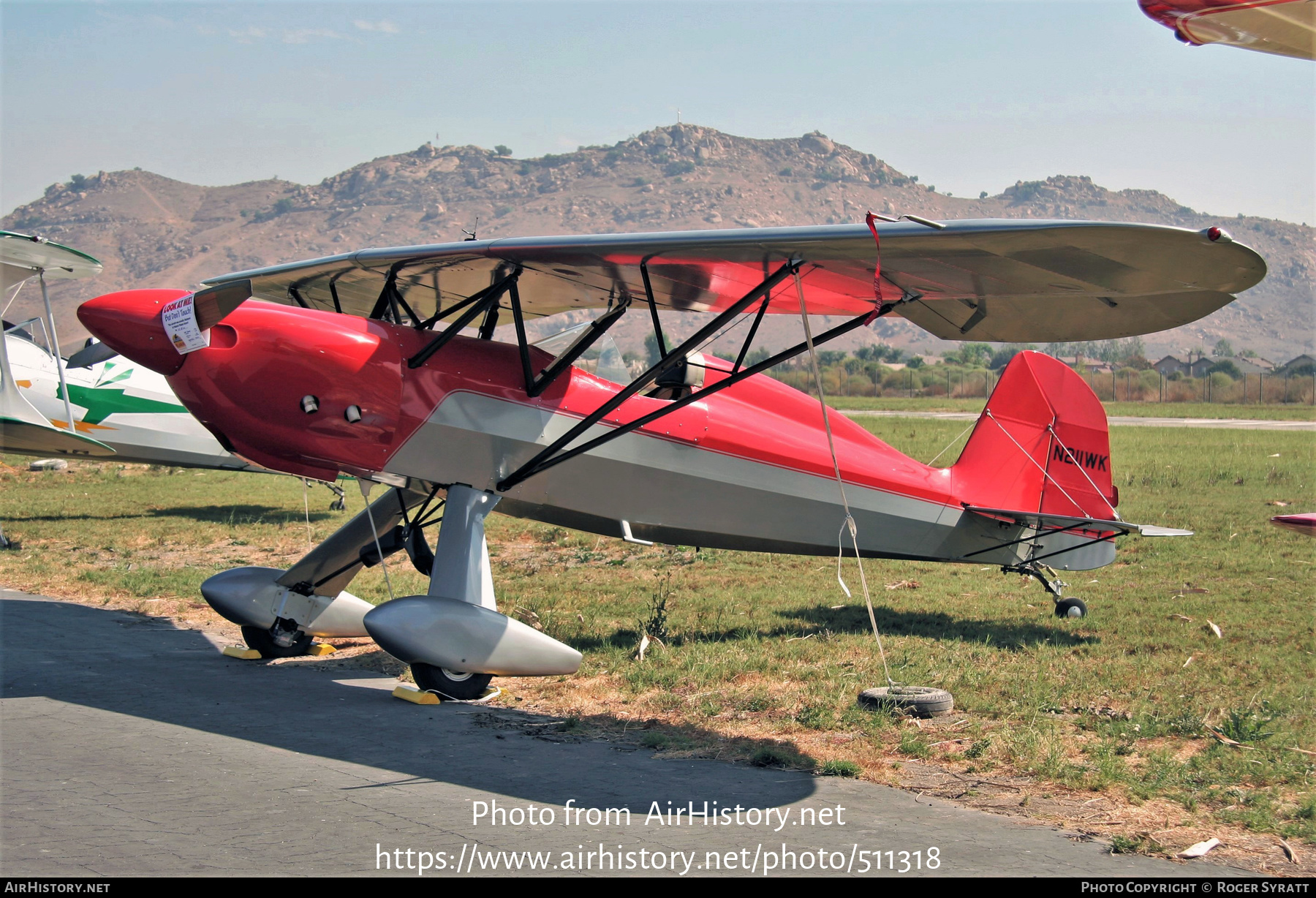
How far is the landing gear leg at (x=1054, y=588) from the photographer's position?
974cm

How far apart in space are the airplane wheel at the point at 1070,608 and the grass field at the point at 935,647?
11cm

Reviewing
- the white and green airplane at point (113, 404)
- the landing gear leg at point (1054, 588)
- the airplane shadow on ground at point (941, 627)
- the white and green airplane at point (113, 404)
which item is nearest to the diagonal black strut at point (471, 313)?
the airplane shadow on ground at point (941, 627)

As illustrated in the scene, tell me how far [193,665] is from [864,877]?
5902 millimetres

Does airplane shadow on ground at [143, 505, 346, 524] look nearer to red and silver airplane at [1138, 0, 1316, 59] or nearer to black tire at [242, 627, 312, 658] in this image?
black tire at [242, 627, 312, 658]

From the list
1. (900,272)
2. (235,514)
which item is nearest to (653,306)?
(900,272)

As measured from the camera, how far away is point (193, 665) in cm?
800

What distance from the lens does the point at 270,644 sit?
8359 mm

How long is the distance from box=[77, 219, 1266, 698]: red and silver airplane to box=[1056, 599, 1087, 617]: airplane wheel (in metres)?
0.06

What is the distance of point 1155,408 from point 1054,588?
48708mm

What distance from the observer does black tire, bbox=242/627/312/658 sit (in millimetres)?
8359

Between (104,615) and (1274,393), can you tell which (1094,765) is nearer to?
(104,615)

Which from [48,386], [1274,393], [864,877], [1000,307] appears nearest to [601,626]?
[1000,307]

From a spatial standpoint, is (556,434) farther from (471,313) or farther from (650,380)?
(471,313)

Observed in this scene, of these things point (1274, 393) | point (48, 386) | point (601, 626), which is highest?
point (48, 386)
